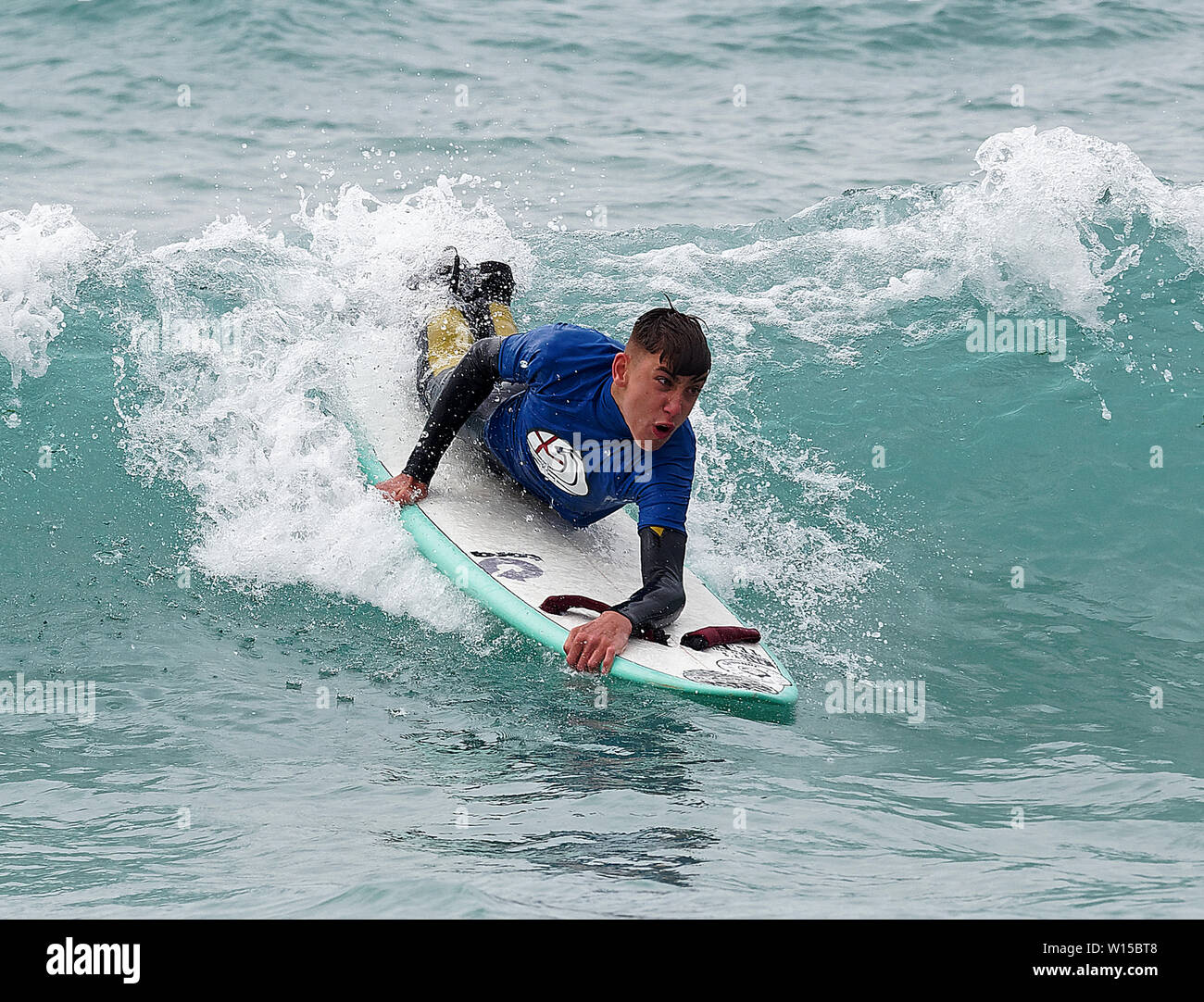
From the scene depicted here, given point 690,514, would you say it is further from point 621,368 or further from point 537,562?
point 621,368

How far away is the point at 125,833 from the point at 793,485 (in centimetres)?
406

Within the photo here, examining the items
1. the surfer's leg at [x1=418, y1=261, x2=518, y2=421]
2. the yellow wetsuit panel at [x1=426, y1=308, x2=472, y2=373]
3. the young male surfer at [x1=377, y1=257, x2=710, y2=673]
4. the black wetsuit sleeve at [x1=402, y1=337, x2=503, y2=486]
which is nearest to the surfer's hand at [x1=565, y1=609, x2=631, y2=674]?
the young male surfer at [x1=377, y1=257, x2=710, y2=673]

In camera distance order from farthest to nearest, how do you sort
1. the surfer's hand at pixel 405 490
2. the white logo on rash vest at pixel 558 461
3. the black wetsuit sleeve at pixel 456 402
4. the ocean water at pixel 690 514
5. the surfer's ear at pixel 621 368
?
the surfer's hand at pixel 405 490 → the black wetsuit sleeve at pixel 456 402 → the white logo on rash vest at pixel 558 461 → the surfer's ear at pixel 621 368 → the ocean water at pixel 690 514

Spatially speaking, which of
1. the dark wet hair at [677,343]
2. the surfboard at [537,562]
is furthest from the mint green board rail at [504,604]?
the dark wet hair at [677,343]

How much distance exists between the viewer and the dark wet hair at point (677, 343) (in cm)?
450

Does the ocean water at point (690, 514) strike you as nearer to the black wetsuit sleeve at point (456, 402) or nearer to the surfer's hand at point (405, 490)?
the surfer's hand at point (405, 490)

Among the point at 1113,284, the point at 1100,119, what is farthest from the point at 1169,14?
the point at 1113,284

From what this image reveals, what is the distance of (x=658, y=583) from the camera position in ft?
15.7

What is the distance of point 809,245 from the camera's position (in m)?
9.05

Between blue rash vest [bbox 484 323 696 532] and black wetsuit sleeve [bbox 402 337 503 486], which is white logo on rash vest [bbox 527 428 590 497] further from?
black wetsuit sleeve [bbox 402 337 503 486]

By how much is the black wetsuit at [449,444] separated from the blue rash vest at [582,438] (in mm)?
57

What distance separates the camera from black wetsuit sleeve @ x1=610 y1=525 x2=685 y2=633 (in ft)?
15.5

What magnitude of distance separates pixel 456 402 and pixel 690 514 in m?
1.38

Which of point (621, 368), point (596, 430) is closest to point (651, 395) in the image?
point (621, 368)
